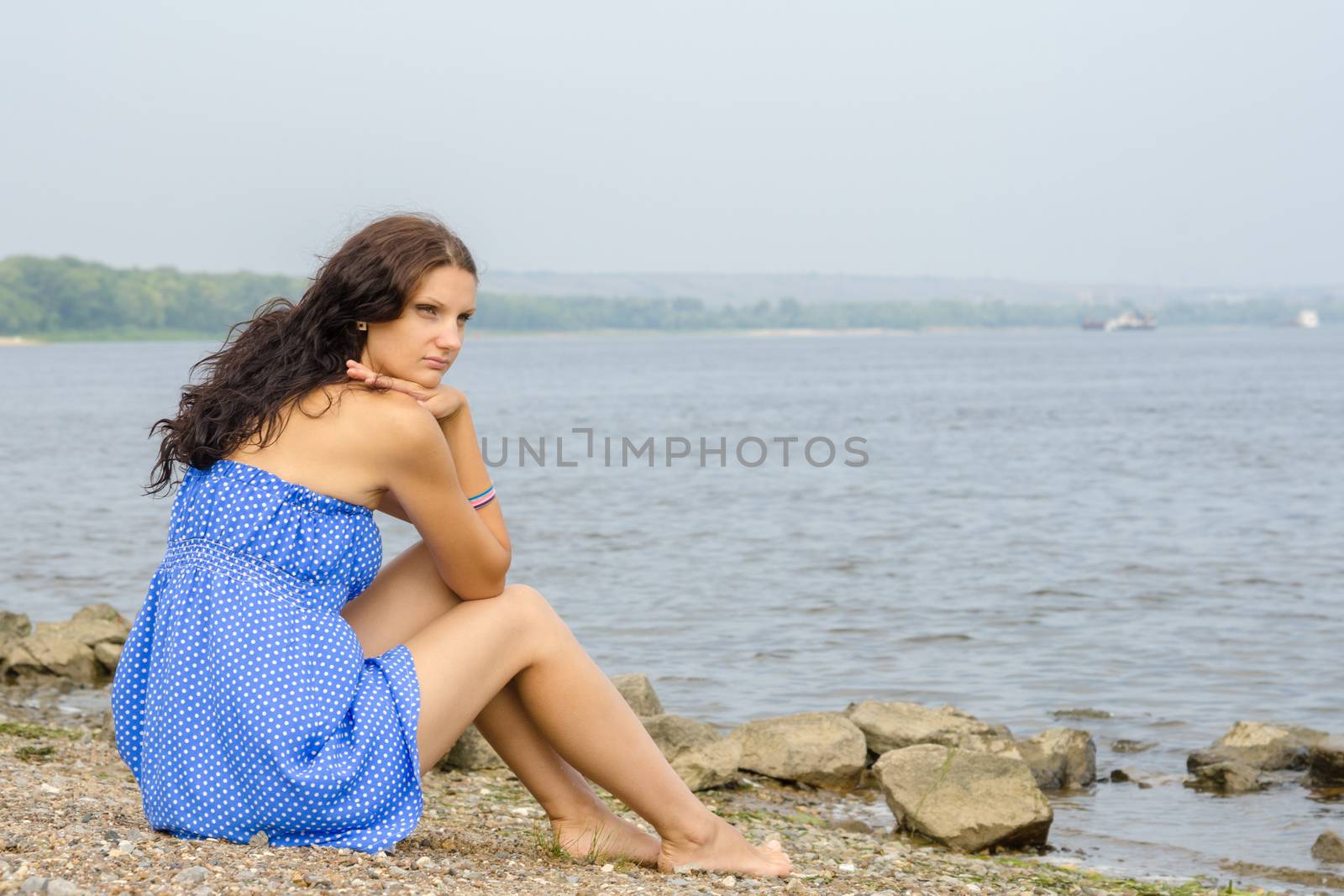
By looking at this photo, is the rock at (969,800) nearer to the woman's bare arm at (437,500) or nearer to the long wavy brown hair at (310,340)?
the woman's bare arm at (437,500)

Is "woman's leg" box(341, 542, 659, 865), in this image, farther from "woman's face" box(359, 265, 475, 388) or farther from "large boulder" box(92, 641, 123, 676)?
"large boulder" box(92, 641, 123, 676)

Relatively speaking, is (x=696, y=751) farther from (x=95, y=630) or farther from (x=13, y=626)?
(x=13, y=626)

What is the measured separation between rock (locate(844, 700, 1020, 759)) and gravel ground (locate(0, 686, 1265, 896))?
450mm

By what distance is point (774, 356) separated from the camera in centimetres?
9862

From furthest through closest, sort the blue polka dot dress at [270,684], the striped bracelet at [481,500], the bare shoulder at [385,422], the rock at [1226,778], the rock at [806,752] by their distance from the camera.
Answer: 1. the rock at [1226,778]
2. the rock at [806,752]
3. the striped bracelet at [481,500]
4. the bare shoulder at [385,422]
5. the blue polka dot dress at [270,684]

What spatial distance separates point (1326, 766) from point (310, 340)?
5084 mm

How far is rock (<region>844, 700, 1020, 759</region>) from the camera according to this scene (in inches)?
261

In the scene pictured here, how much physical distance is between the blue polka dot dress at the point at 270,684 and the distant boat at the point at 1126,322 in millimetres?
175263

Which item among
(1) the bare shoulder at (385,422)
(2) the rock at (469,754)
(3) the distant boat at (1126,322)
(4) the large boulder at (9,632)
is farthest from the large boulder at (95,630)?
(3) the distant boat at (1126,322)

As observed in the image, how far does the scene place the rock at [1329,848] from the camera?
5395 millimetres

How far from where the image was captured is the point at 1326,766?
6.45 m

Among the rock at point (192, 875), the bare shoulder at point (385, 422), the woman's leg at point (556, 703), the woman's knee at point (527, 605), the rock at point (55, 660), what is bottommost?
the rock at point (55, 660)

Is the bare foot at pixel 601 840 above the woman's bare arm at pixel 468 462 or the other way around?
the other way around

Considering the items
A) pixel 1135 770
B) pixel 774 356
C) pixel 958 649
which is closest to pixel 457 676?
pixel 1135 770
